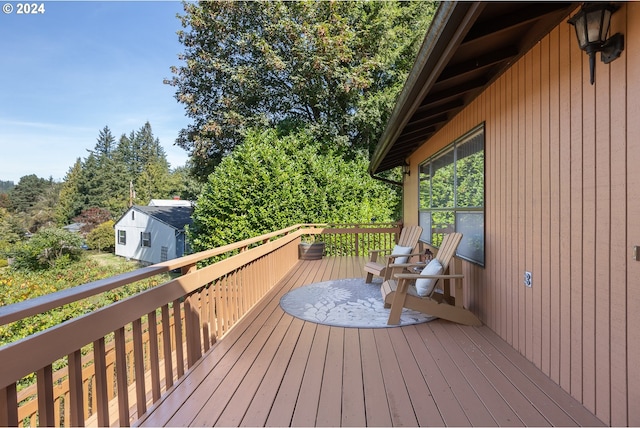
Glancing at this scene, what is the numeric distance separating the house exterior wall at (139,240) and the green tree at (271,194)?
9.07 m

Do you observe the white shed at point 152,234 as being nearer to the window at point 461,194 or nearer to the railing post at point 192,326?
the window at point 461,194

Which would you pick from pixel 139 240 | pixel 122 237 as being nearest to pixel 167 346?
pixel 139 240

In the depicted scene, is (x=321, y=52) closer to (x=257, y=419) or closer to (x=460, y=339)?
(x=460, y=339)

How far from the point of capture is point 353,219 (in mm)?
10016

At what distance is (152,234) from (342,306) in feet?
60.6

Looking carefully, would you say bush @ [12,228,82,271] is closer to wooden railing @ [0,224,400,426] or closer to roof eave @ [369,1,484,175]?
wooden railing @ [0,224,400,426]

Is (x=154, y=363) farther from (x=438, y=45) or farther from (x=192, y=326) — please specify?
(x=438, y=45)

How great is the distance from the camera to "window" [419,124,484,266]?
3580mm

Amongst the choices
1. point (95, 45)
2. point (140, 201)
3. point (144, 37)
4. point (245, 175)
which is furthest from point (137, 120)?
point (245, 175)

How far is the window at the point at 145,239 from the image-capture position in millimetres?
19945

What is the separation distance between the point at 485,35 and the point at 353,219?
7927 millimetres

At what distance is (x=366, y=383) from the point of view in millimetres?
2230

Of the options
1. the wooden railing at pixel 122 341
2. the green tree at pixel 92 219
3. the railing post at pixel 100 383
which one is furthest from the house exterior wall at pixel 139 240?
the railing post at pixel 100 383

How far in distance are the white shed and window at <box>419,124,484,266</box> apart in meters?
14.5
